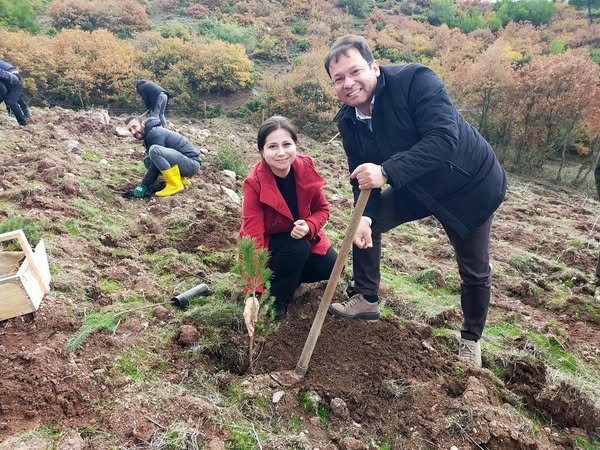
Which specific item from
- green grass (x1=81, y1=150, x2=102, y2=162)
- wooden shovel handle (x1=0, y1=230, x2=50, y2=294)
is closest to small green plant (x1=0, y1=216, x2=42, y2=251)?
wooden shovel handle (x1=0, y1=230, x2=50, y2=294)

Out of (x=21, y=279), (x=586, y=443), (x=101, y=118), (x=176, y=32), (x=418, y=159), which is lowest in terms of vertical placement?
(x=586, y=443)

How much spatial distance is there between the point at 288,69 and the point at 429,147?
18298 millimetres

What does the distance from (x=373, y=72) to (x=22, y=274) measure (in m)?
2.14

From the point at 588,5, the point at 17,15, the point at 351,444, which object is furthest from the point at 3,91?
the point at 588,5

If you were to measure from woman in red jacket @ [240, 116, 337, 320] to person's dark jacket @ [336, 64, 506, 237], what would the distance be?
421mm

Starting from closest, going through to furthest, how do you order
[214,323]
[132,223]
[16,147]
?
[214,323] < [132,223] < [16,147]

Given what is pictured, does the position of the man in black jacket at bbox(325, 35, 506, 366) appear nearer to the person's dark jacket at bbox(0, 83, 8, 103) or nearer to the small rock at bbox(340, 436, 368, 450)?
the small rock at bbox(340, 436, 368, 450)

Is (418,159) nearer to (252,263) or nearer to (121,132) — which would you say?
(252,263)

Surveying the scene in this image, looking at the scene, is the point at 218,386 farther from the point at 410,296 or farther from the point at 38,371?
the point at 410,296

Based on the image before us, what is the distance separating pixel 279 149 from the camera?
2.47 meters

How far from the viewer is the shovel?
1908 millimetres

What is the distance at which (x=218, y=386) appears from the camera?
2.12 m

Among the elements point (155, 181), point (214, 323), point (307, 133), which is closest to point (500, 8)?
point (307, 133)

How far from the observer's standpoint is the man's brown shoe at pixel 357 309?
275 centimetres
